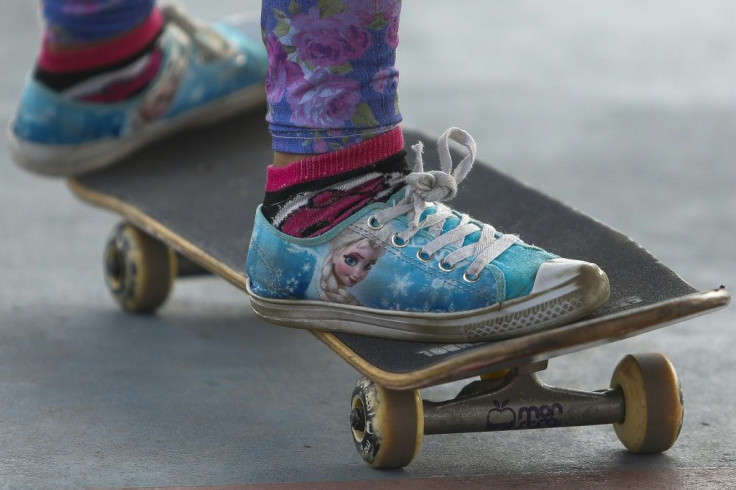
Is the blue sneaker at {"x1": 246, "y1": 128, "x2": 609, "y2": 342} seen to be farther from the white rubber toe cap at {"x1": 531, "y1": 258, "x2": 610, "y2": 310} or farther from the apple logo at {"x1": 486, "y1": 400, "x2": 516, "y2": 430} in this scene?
the apple logo at {"x1": 486, "y1": 400, "x2": 516, "y2": 430}

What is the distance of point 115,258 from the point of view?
8.80 ft

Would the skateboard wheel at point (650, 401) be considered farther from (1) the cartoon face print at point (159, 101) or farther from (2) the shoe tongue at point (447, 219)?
(1) the cartoon face print at point (159, 101)

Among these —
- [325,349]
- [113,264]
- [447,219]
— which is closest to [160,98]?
[113,264]

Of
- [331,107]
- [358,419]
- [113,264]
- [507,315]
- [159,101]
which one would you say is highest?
[331,107]

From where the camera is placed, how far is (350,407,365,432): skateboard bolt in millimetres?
1705

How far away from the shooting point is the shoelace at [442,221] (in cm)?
165

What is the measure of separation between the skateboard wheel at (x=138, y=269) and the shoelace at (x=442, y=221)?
40.2 inches

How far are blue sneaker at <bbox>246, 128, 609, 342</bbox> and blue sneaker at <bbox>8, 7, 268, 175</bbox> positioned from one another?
3.36 feet

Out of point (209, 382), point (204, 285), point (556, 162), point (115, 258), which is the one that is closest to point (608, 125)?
point (556, 162)

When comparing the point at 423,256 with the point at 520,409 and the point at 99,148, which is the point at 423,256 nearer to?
the point at 520,409

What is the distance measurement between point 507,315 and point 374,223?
0.25 metres

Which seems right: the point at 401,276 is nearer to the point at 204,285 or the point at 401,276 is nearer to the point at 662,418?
the point at 662,418

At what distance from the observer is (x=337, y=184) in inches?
68.8

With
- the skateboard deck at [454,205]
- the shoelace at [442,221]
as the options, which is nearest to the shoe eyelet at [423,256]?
the shoelace at [442,221]
